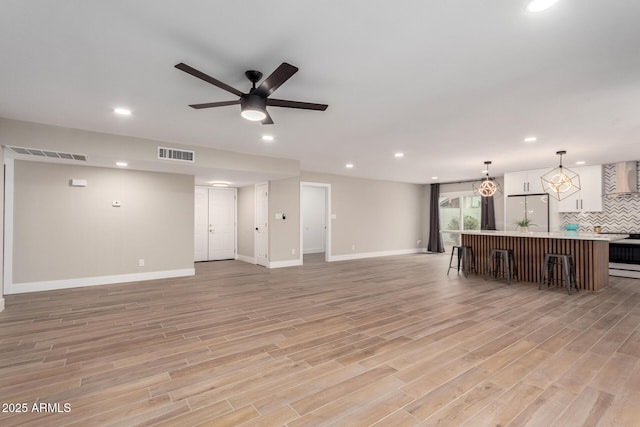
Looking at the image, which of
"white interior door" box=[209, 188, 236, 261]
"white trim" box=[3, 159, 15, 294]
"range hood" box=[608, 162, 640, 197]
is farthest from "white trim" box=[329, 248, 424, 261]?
"white trim" box=[3, 159, 15, 294]

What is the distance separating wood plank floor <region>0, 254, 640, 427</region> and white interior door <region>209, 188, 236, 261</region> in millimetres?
4021

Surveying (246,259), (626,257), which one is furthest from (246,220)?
(626,257)

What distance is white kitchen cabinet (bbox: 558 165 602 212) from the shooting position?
23.8 feet

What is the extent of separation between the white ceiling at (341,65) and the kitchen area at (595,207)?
2766mm

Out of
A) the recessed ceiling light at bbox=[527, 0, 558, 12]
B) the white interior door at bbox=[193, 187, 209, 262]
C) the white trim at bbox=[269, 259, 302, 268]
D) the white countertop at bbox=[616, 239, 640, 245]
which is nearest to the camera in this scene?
the recessed ceiling light at bbox=[527, 0, 558, 12]

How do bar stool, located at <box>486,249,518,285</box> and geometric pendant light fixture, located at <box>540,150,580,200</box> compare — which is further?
geometric pendant light fixture, located at <box>540,150,580,200</box>

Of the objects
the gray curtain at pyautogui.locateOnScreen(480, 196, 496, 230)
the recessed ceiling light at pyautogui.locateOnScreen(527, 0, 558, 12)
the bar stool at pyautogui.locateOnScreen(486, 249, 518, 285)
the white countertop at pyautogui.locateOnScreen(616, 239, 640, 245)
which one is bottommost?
the bar stool at pyautogui.locateOnScreen(486, 249, 518, 285)

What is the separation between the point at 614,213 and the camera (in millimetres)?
7219

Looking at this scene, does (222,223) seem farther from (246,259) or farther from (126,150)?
(126,150)

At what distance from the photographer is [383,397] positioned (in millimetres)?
2135

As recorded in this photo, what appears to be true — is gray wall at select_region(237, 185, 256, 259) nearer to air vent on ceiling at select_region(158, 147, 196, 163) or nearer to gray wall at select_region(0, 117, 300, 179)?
gray wall at select_region(0, 117, 300, 179)

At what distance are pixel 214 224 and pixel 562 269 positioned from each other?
839cm

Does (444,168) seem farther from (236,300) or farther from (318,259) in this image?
(236,300)

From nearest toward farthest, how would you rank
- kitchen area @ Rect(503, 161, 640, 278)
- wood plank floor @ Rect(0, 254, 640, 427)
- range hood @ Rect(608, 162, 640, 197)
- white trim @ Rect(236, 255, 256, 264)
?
wood plank floor @ Rect(0, 254, 640, 427) → kitchen area @ Rect(503, 161, 640, 278) → range hood @ Rect(608, 162, 640, 197) → white trim @ Rect(236, 255, 256, 264)
